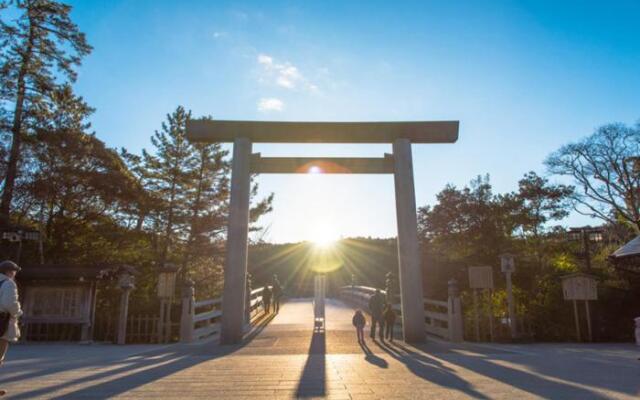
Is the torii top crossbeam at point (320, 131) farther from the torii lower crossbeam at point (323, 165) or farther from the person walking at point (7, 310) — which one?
the person walking at point (7, 310)

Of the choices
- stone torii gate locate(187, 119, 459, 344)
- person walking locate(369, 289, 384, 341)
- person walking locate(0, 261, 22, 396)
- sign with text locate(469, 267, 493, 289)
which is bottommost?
person walking locate(369, 289, 384, 341)

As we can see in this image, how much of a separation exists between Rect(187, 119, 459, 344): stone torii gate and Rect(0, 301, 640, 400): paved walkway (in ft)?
3.42

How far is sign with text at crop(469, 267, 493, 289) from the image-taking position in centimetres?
1115

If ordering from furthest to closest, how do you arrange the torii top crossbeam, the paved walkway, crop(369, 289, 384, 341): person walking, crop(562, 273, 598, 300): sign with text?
1. crop(369, 289, 384, 341): person walking
2. the torii top crossbeam
3. crop(562, 273, 598, 300): sign with text
4. the paved walkway

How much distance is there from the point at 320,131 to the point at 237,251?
12.8 feet

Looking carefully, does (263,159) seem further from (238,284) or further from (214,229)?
(214,229)

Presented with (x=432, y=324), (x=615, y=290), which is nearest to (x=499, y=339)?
(x=432, y=324)

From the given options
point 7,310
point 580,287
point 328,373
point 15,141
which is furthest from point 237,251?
point 15,141

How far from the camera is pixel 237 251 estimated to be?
10.2 m

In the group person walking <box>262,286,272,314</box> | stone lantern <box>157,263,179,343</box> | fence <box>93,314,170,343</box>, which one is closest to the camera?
stone lantern <box>157,263,179,343</box>

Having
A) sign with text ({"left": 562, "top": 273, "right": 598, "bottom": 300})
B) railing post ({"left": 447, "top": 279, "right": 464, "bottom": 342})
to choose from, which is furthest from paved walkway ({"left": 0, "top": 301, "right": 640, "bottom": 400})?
sign with text ({"left": 562, "top": 273, "right": 598, "bottom": 300})

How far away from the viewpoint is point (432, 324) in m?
12.5

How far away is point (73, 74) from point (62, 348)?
42.8ft

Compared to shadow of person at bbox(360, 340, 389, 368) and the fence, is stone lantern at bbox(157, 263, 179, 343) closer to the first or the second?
the fence
